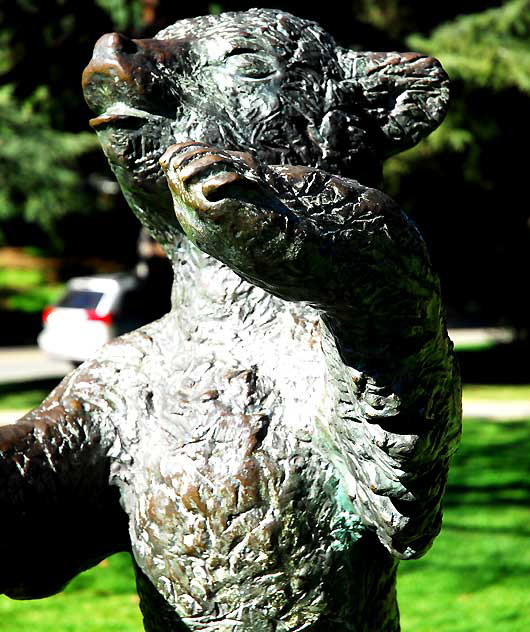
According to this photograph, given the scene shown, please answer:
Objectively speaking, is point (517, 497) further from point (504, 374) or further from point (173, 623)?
point (504, 374)

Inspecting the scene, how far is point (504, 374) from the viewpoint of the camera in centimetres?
1562

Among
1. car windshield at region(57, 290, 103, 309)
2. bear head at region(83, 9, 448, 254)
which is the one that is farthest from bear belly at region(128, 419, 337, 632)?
car windshield at region(57, 290, 103, 309)

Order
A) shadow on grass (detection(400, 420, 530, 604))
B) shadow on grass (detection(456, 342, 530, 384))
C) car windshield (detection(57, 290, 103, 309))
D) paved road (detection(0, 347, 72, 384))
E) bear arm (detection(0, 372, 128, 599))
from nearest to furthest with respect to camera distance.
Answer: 1. bear arm (detection(0, 372, 128, 599))
2. shadow on grass (detection(400, 420, 530, 604))
3. car windshield (detection(57, 290, 103, 309))
4. shadow on grass (detection(456, 342, 530, 384))
5. paved road (detection(0, 347, 72, 384))

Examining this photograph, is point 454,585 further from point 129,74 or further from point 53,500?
point 129,74

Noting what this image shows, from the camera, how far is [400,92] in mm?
1825

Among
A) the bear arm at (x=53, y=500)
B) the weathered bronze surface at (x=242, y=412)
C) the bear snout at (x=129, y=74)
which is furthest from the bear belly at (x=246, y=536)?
the bear snout at (x=129, y=74)

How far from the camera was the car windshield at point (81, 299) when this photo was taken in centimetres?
1500

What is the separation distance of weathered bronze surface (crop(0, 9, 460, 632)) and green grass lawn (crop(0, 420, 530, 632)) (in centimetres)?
377

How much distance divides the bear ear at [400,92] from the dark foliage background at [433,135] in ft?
20.6

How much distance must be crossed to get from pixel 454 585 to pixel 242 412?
185 inches

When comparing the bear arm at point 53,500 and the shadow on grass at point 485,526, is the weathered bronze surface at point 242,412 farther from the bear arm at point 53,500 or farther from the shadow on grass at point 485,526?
the shadow on grass at point 485,526

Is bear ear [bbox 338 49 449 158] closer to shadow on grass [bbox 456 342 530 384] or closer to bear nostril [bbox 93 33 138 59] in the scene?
bear nostril [bbox 93 33 138 59]

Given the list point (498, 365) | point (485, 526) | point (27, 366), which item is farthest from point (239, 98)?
point (27, 366)

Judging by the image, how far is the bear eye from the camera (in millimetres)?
1705
